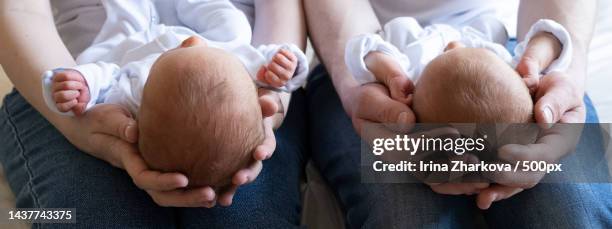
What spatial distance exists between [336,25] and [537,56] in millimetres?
353

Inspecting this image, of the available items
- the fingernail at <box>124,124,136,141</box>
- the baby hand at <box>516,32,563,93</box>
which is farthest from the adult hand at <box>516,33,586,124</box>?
the fingernail at <box>124,124,136,141</box>

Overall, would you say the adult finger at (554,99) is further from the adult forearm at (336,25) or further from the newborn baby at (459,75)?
the adult forearm at (336,25)

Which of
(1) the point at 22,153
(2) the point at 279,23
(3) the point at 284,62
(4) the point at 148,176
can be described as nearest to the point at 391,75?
(3) the point at 284,62

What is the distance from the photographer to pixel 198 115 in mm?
754

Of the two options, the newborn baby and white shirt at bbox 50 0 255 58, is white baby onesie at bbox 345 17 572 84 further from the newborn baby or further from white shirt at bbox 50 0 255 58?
white shirt at bbox 50 0 255 58

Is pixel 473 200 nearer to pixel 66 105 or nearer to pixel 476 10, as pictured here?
pixel 476 10

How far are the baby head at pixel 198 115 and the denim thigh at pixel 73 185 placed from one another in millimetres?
95

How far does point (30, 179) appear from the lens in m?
0.91

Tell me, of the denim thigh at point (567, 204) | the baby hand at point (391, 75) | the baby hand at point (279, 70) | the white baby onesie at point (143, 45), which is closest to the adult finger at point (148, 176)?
the white baby onesie at point (143, 45)

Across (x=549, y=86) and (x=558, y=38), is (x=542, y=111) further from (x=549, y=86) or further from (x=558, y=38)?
(x=558, y=38)

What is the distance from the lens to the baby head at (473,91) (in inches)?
29.6

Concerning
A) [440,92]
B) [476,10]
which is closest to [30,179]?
[440,92]

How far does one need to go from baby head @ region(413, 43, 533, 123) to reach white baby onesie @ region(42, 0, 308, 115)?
245mm

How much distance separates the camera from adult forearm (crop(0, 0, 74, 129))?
93cm
